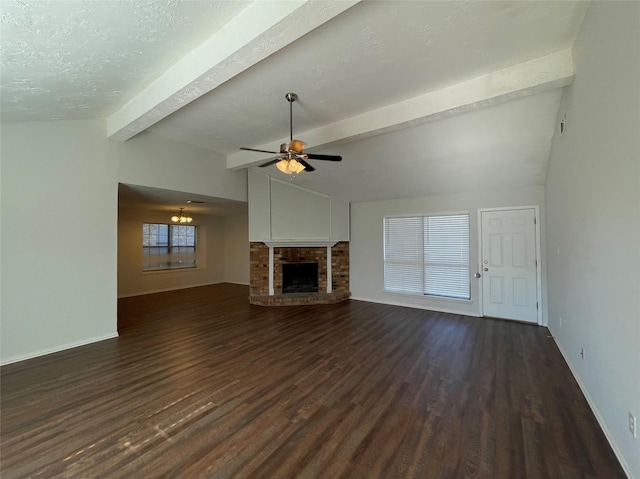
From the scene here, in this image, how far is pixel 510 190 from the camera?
4.62m

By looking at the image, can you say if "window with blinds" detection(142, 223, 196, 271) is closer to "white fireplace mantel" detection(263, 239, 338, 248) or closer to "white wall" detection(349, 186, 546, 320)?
"white fireplace mantel" detection(263, 239, 338, 248)

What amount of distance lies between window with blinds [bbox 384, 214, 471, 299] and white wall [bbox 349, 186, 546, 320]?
0.13 metres

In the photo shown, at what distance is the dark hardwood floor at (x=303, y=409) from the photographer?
5.48 feet

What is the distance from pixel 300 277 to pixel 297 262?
391 mm

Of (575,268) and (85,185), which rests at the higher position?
(85,185)

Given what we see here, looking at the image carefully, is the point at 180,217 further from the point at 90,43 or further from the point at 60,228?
the point at 90,43

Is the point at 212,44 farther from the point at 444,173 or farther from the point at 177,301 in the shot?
the point at 177,301

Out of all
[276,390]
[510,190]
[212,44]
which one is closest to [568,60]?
[510,190]

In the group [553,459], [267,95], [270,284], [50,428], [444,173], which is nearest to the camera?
[553,459]

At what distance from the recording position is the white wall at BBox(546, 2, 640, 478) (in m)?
1.48

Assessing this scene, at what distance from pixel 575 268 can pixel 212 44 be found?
3934mm

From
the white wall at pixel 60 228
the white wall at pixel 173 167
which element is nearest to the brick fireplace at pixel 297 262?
the white wall at pixel 173 167

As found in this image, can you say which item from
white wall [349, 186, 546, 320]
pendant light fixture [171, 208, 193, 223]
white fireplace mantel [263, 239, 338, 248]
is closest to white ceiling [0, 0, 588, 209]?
white wall [349, 186, 546, 320]

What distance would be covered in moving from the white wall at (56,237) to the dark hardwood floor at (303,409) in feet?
1.22
